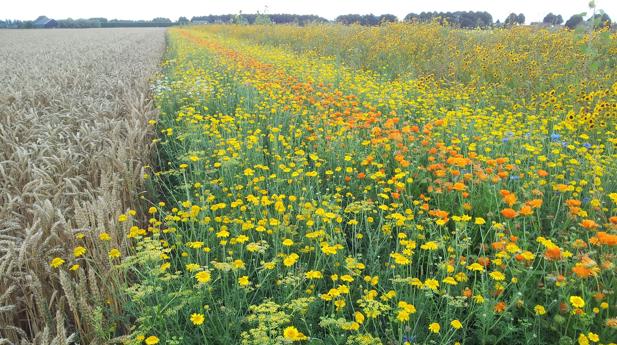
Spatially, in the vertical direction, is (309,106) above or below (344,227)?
above

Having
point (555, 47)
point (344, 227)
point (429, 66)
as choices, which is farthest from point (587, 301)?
point (555, 47)

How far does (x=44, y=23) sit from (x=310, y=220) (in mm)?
76184

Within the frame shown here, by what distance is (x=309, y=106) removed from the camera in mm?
6508

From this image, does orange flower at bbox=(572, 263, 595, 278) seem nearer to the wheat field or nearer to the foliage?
the foliage

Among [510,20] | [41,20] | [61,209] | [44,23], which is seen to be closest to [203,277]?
[61,209]

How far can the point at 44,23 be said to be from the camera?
65.3m

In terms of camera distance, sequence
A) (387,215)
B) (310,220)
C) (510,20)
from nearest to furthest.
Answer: (310,220)
(387,215)
(510,20)

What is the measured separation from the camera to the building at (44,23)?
6277cm

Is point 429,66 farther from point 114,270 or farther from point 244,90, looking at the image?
point 114,270

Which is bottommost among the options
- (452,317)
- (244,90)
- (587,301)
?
(452,317)

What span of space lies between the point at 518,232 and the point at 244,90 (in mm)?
4980

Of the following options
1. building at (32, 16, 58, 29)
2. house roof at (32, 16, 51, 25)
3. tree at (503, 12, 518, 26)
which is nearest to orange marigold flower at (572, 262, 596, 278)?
tree at (503, 12, 518, 26)

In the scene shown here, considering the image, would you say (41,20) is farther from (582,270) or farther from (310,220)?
(582,270)

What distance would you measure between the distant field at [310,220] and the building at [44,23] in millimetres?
66004
